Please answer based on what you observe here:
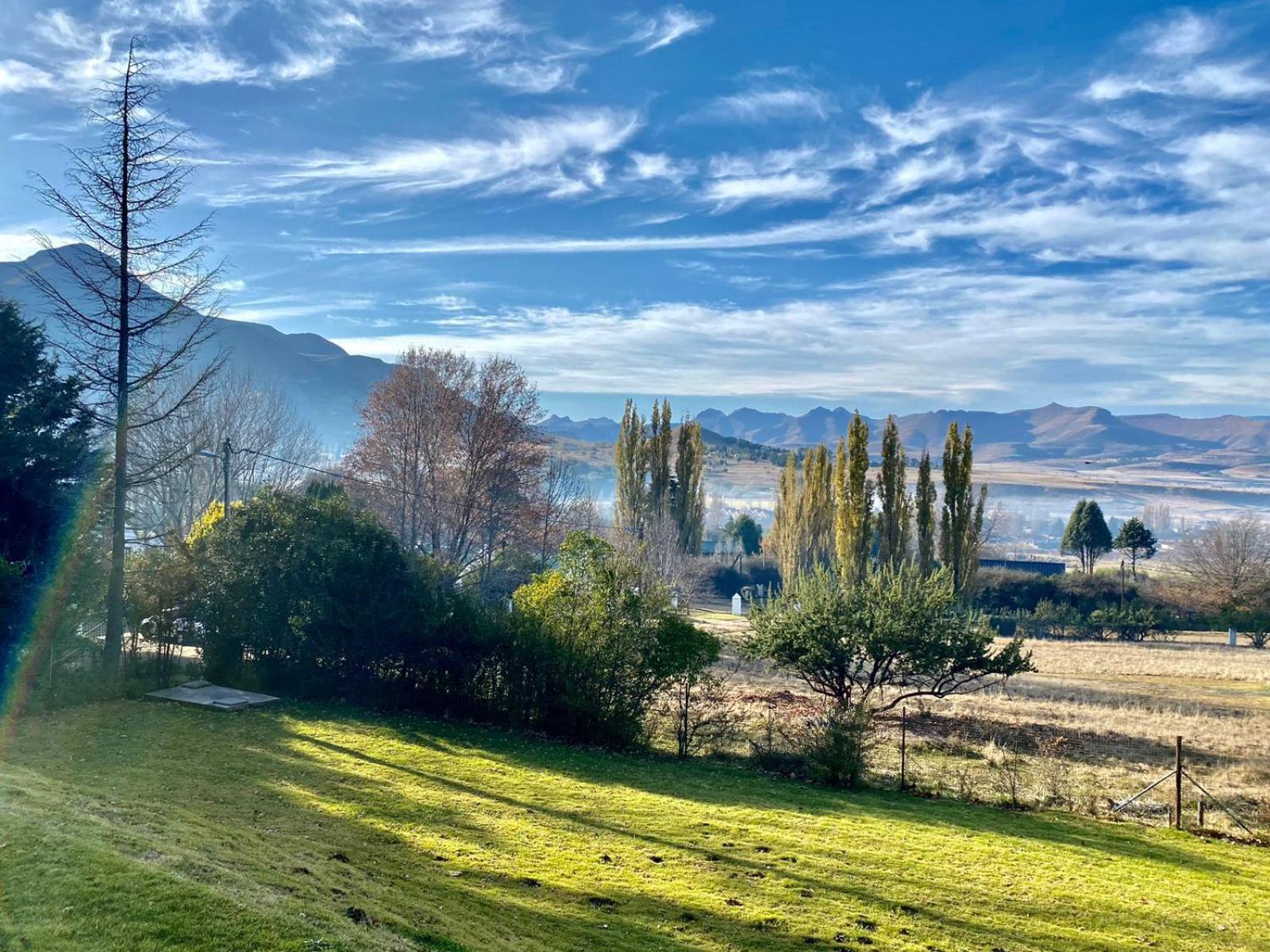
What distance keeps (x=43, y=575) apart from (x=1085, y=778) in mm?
21143

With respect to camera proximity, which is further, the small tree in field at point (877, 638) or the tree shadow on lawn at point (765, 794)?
Answer: the small tree in field at point (877, 638)

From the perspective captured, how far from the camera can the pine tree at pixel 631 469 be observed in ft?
161

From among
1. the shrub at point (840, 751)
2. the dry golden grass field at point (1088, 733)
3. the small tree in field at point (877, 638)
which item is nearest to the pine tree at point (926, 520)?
the dry golden grass field at point (1088, 733)

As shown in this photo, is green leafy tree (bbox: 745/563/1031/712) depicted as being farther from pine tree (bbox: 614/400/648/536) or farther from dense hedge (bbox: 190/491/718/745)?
pine tree (bbox: 614/400/648/536)

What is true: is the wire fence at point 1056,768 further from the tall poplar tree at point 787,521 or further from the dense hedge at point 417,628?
the tall poplar tree at point 787,521

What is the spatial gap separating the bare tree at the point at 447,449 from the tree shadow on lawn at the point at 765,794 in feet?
60.7

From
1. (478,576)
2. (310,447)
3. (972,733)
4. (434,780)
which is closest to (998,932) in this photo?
(434,780)

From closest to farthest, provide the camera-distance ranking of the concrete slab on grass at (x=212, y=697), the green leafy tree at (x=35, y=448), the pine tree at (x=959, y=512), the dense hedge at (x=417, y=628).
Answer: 1. the dense hedge at (x=417, y=628)
2. the concrete slab on grass at (x=212, y=697)
3. the green leafy tree at (x=35, y=448)
4. the pine tree at (x=959, y=512)

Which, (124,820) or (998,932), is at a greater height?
(124,820)

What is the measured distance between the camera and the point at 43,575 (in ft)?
54.4

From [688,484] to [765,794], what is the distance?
127 ft

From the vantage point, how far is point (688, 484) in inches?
2009

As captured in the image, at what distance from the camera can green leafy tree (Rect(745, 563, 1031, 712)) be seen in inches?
686

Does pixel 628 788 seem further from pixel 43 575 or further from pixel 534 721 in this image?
pixel 43 575
